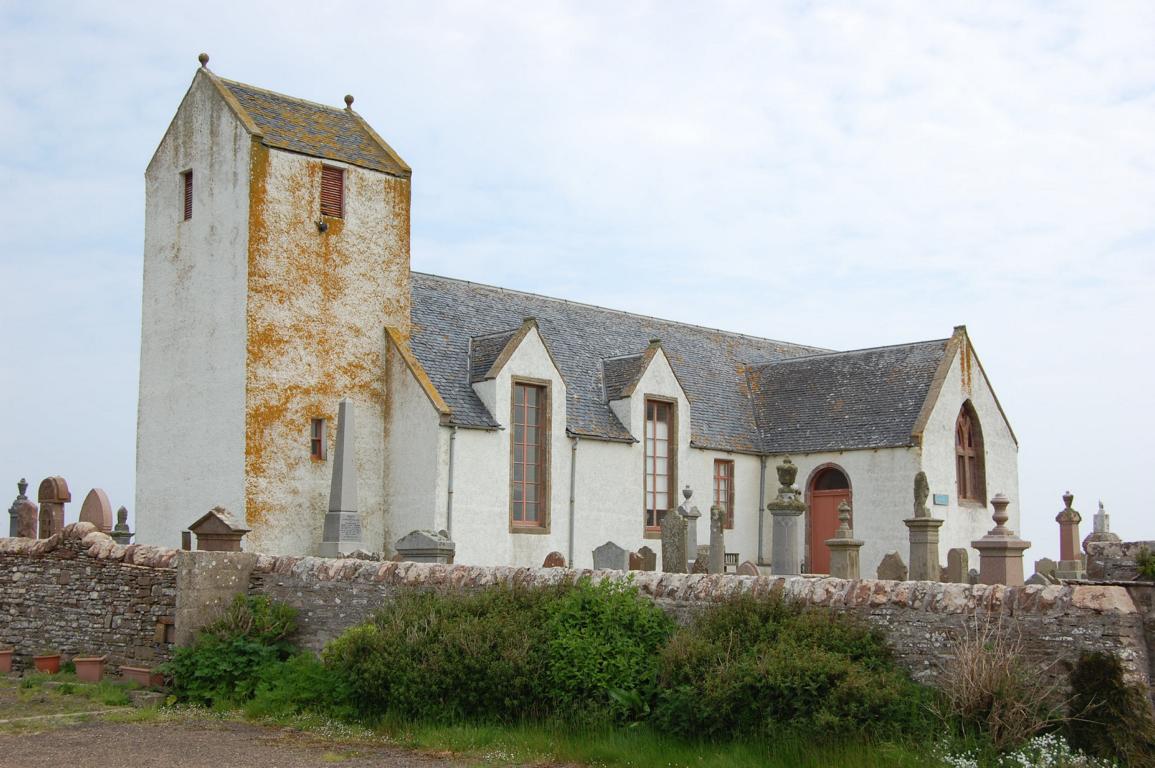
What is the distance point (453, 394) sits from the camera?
27656mm

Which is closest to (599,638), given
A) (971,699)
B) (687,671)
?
(687,671)

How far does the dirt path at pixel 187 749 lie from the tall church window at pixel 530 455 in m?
14.0

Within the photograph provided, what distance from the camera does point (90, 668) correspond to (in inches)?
704

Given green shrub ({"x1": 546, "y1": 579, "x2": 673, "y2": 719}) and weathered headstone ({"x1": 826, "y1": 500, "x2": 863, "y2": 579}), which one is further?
weathered headstone ({"x1": 826, "y1": 500, "x2": 863, "y2": 579})

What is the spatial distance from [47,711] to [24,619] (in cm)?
436

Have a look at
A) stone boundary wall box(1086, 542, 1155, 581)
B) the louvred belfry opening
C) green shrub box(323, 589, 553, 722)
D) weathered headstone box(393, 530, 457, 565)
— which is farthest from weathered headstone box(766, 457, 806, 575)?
the louvred belfry opening

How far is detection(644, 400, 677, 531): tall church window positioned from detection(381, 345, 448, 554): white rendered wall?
272 inches

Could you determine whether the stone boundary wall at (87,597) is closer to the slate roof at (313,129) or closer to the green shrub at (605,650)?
the green shrub at (605,650)

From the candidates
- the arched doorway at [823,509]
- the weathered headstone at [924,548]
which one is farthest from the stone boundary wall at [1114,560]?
the arched doorway at [823,509]

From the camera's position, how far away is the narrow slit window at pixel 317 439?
2603 centimetres

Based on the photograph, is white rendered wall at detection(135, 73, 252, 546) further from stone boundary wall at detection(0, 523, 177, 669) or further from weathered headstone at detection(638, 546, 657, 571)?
weathered headstone at detection(638, 546, 657, 571)

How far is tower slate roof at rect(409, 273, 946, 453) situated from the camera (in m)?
29.3

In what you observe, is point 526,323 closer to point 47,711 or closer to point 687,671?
point 47,711

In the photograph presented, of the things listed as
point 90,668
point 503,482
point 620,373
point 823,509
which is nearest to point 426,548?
point 90,668
